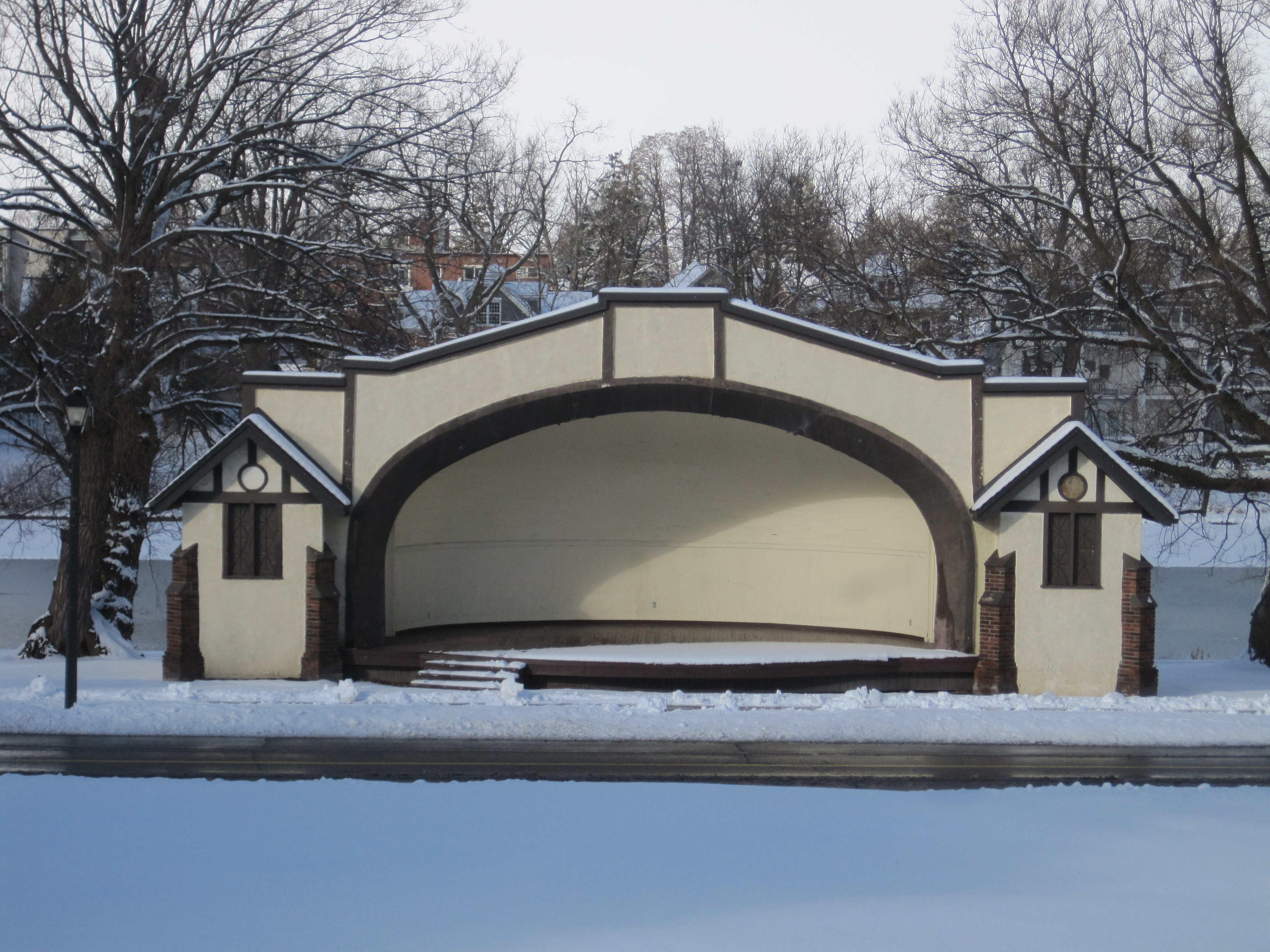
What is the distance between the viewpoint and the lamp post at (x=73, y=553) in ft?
Answer: 44.0

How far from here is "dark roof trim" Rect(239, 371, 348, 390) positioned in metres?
16.3

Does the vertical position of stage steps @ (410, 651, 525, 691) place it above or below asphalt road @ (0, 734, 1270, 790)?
above

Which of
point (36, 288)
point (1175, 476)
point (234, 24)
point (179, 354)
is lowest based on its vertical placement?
point (1175, 476)

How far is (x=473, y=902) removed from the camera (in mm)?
6918

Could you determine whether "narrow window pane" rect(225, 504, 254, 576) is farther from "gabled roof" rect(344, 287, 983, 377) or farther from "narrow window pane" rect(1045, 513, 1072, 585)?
"narrow window pane" rect(1045, 513, 1072, 585)

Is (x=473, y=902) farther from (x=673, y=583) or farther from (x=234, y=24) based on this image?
(x=234, y=24)

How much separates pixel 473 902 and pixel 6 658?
1535 cm

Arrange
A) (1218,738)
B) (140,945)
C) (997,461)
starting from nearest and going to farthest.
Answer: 1. (140,945)
2. (1218,738)
3. (997,461)

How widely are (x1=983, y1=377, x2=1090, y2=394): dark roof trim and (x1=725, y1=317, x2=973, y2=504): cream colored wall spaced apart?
35cm

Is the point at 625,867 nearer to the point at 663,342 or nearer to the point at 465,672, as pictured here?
the point at 465,672

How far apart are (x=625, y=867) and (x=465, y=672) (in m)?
8.37

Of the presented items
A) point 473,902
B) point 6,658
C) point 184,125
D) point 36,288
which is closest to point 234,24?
point 184,125

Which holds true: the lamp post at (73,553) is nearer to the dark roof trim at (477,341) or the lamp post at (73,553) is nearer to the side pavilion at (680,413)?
the side pavilion at (680,413)

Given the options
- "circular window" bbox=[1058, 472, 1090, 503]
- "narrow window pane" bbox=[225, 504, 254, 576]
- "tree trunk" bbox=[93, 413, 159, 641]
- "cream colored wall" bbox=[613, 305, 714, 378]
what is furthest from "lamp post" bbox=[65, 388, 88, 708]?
"circular window" bbox=[1058, 472, 1090, 503]
